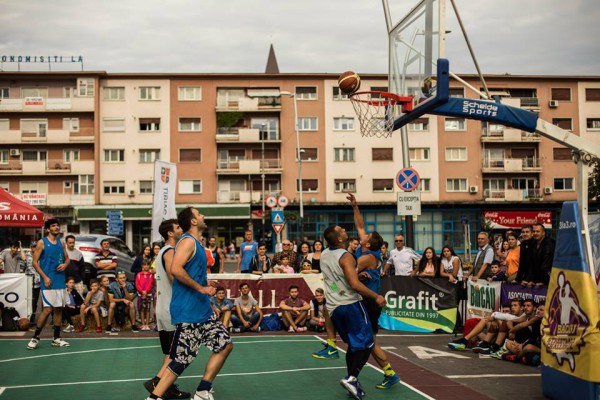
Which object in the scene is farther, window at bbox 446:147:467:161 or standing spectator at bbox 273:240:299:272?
window at bbox 446:147:467:161

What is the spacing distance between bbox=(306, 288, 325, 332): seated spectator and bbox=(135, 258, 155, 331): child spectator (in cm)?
362

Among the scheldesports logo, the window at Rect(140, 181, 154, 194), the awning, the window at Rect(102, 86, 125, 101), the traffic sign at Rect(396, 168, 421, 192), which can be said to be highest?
the window at Rect(102, 86, 125, 101)

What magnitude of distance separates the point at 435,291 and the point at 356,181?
145ft

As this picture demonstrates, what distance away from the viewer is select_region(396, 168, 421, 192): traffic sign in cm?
1783

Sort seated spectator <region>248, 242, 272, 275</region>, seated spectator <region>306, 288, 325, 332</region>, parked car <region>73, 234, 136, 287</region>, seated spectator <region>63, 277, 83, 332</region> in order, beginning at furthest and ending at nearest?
parked car <region>73, 234, 136, 287</region>, seated spectator <region>248, 242, 272, 275</region>, seated spectator <region>63, 277, 83, 332</region>, seated spectator <region>306, 288, 325, 332</region>

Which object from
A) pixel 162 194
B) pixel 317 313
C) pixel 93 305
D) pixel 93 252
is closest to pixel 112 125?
pixel 93 252

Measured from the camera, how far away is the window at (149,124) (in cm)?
5976

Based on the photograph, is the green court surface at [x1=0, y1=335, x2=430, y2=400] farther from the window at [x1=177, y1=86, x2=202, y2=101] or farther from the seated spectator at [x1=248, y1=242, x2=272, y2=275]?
the window at [x1=177, y1=86, x2=202, y2=101]

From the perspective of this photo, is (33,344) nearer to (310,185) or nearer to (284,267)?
(284,267)

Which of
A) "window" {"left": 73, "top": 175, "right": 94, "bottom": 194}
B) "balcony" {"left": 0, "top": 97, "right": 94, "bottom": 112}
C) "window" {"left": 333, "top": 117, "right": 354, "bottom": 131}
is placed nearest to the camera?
"balcony" {"left": 0, "top": 97, "right": 94, "bottom": 112}

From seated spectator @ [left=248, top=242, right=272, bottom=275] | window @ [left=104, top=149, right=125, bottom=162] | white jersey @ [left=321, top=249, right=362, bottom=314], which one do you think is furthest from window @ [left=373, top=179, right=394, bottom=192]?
white jersey @ [left=321, top=249, right=362, bottom=314]

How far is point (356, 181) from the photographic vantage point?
6056 centimetres

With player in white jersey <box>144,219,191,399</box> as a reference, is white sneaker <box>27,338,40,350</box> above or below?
below

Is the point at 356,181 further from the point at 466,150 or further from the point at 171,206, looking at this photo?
the point at 171,206
